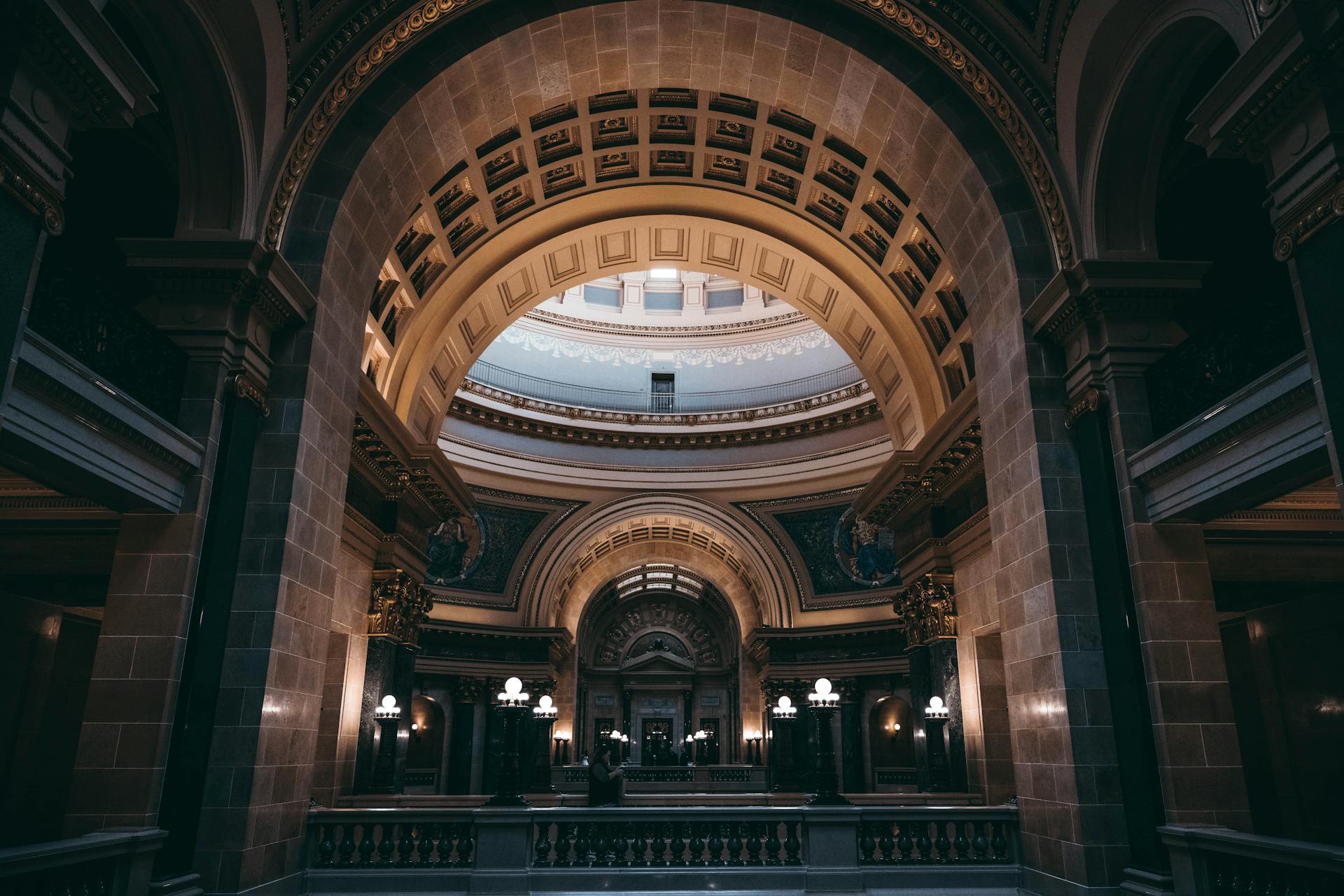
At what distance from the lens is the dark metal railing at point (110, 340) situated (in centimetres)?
667

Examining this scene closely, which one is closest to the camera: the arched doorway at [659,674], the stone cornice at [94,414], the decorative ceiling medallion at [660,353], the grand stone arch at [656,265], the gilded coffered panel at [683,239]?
the stone cornice at [94,414]

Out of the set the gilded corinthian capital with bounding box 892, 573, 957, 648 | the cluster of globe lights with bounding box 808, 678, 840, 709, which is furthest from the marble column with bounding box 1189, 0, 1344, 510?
the gilded corinthian capital with bounding box 892, 573, 957, 648

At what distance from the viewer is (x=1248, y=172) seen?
995 centimetres

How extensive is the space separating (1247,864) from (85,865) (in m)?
9.02

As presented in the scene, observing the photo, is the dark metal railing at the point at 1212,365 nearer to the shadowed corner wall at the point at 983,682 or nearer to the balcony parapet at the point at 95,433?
the shadowed corner wall at the point at 983,682

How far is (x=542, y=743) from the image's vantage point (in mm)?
20391

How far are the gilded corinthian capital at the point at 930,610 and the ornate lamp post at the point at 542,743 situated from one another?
6.93 m

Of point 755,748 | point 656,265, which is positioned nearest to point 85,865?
point 656,265

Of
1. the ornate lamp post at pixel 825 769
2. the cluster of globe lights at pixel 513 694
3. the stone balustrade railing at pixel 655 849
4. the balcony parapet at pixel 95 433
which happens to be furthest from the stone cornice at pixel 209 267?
the ornate lamp post at pixel 825 769

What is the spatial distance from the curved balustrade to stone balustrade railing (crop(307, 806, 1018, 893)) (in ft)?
63.7

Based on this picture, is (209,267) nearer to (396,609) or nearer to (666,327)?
(396,609)

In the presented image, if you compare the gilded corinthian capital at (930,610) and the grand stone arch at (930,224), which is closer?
the grand stone arch at (930,224)

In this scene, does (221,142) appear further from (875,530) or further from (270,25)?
(875,530)

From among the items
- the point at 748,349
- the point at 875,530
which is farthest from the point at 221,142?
the point at 748,349
